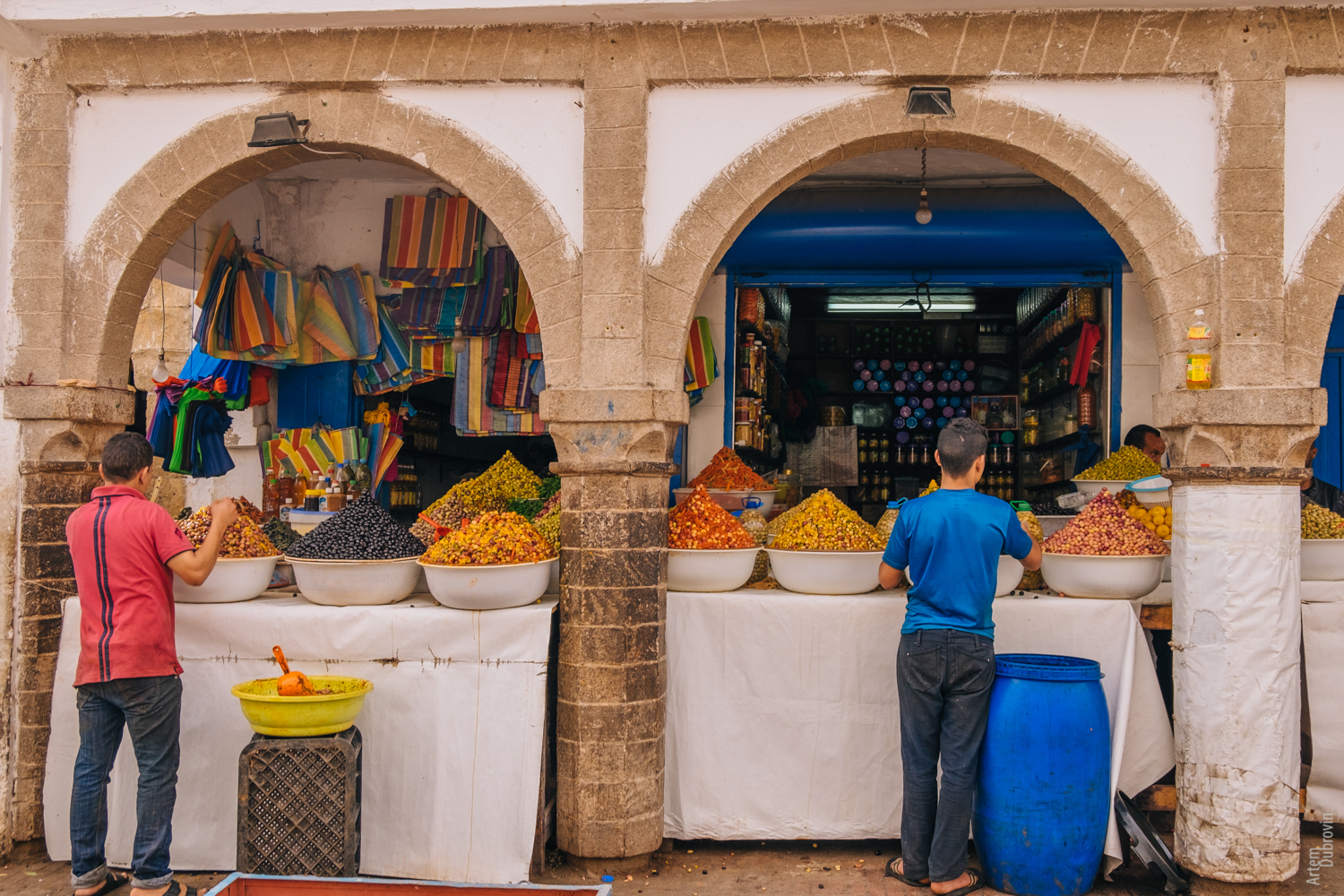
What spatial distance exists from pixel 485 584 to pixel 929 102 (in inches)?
108

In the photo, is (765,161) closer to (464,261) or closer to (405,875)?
(464,261)

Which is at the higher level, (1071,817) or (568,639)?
(568,639)

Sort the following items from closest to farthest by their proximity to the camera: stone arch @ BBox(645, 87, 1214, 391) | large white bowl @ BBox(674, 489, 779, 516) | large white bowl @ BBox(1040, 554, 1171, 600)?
stone arch @ BBox(645, 87, 1214, 391)
large white bowl @ BBox(1040, 554, 1171, 600)
large white bowl @ BBox(674, 489, 779, 516)

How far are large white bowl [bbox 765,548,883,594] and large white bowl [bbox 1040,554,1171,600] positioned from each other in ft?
2.39

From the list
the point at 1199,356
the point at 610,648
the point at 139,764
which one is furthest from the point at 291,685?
the point at 1199,356

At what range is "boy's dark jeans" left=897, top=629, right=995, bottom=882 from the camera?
3.79 meters

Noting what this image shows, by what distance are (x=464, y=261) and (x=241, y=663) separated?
3.11m

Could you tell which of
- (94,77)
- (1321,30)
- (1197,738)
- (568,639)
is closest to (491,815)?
(568,639)

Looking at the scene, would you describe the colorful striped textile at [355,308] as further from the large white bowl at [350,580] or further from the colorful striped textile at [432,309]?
the large white bowl at [350,580]

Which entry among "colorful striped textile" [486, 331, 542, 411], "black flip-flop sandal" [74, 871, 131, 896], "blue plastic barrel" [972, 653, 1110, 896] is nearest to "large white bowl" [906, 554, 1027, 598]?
"blue plastic barrel" [972, 653, 1110, 896]

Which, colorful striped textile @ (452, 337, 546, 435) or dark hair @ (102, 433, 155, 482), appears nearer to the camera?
dark hair @ (102, 433, 155, 482)

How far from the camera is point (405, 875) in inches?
162

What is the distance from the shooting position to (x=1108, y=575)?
169 inches

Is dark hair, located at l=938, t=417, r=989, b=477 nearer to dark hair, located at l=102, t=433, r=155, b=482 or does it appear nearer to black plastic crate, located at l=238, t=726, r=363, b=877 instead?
black plastic crate, located at l=238, t=726, r=363, b=877
